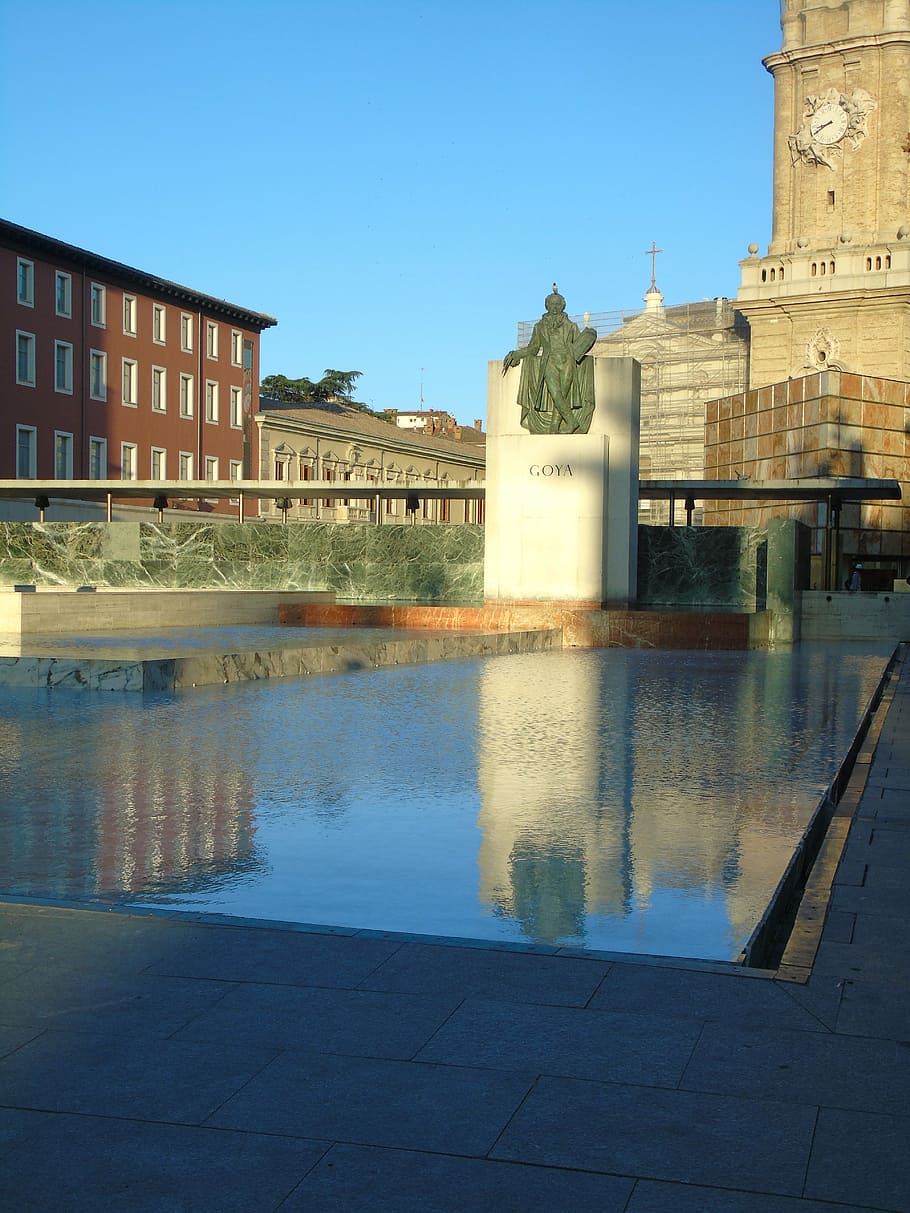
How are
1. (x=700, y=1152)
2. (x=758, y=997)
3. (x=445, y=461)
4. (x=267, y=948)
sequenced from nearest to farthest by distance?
(x=700, y=1152)
(x=758, y=997)
(x=267, y=948)
(x=445, y=461)

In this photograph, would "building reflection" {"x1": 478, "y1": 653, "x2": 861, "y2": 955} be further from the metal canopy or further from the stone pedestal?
the metal canopy

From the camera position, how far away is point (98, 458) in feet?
180

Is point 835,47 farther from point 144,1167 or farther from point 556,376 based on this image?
point 144,1167

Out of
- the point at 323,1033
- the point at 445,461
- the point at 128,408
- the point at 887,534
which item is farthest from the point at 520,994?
the point at 445,461

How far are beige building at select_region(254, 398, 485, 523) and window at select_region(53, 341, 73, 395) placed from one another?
1109 centimetres

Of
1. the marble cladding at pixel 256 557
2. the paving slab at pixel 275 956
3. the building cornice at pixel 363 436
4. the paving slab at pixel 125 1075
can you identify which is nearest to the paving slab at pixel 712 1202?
the paving slab at pixel 125 1075

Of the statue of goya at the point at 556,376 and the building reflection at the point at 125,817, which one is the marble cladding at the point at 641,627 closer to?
the statue of goya at the point at 556,376

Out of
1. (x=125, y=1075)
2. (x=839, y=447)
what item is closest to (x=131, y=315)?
(x=839, y=447)

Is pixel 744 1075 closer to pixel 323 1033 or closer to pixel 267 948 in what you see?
pixel 323 1033

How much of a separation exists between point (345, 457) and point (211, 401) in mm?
8806

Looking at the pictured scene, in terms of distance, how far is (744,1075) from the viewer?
10.3 ft

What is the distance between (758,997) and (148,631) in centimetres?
1902

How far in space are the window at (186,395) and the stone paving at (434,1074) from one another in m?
57.6

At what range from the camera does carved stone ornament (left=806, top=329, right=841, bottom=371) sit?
54594 mm
